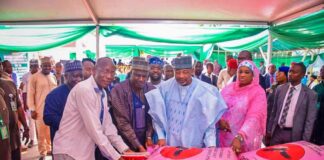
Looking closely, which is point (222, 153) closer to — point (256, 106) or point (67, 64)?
point (256, 106)

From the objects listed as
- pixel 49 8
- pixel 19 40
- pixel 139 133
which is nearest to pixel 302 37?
pixel 139 133

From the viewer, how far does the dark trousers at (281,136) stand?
10.8 ft

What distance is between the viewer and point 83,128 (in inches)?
86.8

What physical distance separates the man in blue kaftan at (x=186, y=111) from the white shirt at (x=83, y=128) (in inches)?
15.7

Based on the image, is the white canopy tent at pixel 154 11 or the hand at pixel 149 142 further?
the white canopy tent at pixel 154 11

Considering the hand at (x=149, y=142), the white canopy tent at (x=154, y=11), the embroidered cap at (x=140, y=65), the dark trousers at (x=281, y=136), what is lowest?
the dark trousers at (x=281, y=136)

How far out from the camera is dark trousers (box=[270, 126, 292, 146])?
10.8 ft

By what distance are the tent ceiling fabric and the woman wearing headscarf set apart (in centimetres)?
179

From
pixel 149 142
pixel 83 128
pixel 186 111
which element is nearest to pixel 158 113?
pixel 186 111

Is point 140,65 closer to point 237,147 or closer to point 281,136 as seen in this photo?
point 237,147

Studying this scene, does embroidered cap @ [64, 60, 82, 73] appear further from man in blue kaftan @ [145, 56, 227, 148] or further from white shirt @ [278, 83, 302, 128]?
white shirt @ [278, 83, 302, 128]

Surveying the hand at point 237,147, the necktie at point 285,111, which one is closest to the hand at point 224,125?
the hand at point 237,147

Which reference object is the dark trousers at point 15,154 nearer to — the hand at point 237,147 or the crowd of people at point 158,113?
the crowd of people at point 158,113

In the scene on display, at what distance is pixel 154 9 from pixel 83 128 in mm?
2662
